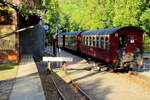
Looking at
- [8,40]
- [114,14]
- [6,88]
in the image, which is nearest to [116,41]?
[8,40]

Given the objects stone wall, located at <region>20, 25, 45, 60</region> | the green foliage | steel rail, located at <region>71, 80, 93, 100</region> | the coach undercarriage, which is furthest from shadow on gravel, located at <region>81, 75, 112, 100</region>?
stone wall, located at <region>20, 25, 45, 60</region>

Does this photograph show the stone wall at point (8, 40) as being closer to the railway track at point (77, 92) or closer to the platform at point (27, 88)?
the platform at point (27, 88)

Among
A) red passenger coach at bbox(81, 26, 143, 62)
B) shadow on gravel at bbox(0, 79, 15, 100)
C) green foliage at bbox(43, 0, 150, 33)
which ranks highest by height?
green foliage at bbox(43, 0, 150, 33)

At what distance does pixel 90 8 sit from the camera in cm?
5516

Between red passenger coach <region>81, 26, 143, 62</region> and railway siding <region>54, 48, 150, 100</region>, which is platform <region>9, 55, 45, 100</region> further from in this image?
red passenger coach <region>81, 26, 143, 62</region>

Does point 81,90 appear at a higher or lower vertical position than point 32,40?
lower

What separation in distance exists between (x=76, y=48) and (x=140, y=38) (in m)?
13.6

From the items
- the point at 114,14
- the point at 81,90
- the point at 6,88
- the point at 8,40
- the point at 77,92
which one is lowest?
the point at 77,92

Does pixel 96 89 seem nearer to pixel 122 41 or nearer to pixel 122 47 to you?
pixel 122 47

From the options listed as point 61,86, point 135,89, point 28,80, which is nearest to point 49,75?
point 61,86

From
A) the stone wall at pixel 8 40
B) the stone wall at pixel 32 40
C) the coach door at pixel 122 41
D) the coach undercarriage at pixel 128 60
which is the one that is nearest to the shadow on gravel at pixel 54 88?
the stone wall at pixel 8 40

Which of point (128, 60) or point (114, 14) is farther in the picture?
point (114, 14)

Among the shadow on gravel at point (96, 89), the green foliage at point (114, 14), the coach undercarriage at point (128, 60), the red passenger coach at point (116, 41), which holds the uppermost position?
the green foliage at point (114, 14)

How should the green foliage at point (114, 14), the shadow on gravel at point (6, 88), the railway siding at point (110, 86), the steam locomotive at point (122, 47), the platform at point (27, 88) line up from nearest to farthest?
the platform at point (27, 88), the shadow on gravel at point (6, 88), the railway siding at point (110, 86), the steam locomotive at point (122, 47), the green foliage at point (114, 14)
